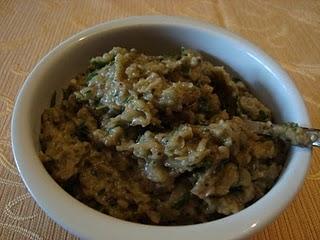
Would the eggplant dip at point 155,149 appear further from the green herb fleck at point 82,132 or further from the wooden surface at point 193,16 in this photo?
the wooden surface at point 193,16

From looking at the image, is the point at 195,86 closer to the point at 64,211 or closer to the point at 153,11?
the point at 64,211

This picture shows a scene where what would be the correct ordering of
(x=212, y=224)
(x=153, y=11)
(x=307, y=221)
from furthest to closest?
(x=153, y=11) < (x=307, y=221) < (x=212, y=224)

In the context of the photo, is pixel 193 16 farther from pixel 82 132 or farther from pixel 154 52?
pixel 82 132

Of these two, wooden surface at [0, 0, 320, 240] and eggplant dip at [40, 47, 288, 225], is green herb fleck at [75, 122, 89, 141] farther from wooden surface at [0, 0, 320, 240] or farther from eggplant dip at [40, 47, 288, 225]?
wooden surface at [0, 0, 320, 240]

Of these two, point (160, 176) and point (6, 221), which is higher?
point (160, 176)

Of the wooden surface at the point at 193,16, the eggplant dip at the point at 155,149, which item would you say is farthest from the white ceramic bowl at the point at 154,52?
the wooden surface at the point at 193,16

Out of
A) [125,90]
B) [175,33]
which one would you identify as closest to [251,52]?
[175,33]

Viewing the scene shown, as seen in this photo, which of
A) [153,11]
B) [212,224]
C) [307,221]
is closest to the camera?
[212,224]
